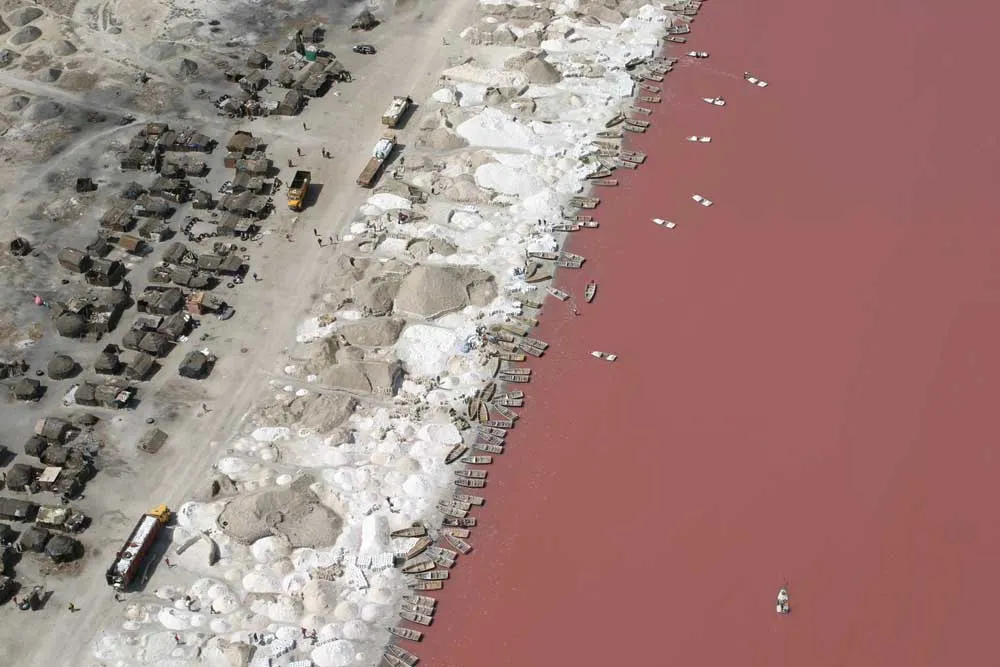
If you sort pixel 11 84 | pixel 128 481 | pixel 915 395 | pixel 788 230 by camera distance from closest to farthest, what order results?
pixel 128 481
pixel 915 395
pixel 788 230
pixel 11 84

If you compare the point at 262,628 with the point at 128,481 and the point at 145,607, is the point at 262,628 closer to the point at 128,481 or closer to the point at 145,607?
the point at 145,607

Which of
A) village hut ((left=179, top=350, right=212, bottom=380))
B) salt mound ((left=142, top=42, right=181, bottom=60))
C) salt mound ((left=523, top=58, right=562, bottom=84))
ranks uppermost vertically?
salt mound ((left=523, top=58, right=562, bottom=84))

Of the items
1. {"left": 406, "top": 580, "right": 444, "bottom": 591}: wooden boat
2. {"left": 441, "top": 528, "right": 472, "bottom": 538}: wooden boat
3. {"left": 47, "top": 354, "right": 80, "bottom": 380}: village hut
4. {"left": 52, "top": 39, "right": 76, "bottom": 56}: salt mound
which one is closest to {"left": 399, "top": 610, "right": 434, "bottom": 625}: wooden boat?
{"left": 406, "top": 580, "right": 444, "bottom": 591}: wooden boat

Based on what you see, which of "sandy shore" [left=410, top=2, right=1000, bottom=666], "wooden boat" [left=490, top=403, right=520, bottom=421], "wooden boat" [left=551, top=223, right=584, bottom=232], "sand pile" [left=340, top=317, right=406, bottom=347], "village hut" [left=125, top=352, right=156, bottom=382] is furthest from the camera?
"wooden boat" [left=551, top=223, right=584, bottom=232]

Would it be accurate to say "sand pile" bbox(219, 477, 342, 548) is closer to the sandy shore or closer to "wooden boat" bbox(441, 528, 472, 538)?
"wooden boat" bbox(441, 528, 472, 538)

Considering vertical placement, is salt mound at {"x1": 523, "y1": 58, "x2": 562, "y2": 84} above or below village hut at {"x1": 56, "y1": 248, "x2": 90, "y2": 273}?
above

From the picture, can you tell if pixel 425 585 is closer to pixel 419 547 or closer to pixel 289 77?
pixel 419 547

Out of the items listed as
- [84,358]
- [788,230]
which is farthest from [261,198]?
[788,230]
